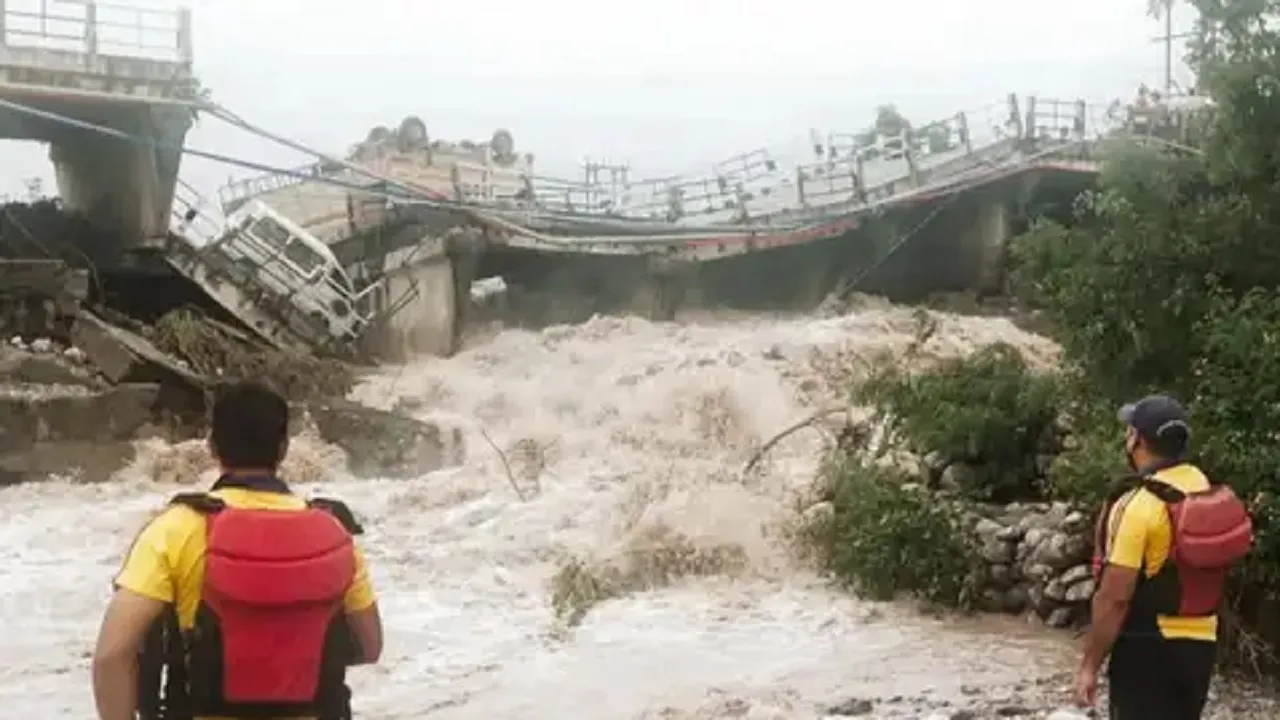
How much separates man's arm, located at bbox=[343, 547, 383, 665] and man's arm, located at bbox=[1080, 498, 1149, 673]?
6.96 ft

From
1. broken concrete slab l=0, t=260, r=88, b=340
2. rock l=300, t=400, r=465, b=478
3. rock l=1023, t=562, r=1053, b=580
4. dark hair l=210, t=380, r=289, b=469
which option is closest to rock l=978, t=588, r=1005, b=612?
rock l=1023, t=562, r=1053, b=580

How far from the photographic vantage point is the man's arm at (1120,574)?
450 cm

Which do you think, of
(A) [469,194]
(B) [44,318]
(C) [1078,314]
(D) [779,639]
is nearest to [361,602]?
(D) [779,639]

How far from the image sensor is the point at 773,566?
38.4ft

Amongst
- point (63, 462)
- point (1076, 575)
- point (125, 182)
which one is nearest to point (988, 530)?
point (1076, 575)

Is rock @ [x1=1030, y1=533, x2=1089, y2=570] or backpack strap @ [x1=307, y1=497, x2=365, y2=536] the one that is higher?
backpack strap @ [x1=307, y1=497, x2=365, y2=536]

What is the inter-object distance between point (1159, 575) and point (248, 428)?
2.65 m

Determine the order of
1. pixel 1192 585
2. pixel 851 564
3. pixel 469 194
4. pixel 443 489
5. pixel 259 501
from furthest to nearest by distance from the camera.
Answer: pixel 469 194
pixel 443 489
pixel 851 564
pixel 1192 585
pixel 259 501

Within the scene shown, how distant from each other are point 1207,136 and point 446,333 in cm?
1734

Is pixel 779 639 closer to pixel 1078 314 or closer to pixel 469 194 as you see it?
pixel 1078 314

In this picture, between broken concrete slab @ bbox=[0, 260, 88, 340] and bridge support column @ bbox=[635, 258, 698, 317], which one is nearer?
broken concrete slab @ bbox=[0, 260, 88, 340]

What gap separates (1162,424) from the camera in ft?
15.1

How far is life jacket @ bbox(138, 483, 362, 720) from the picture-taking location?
334 cm

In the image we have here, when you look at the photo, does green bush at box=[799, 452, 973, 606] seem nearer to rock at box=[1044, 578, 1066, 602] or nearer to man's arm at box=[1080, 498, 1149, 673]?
rock at box=[1044, 578, 1066, 602]
